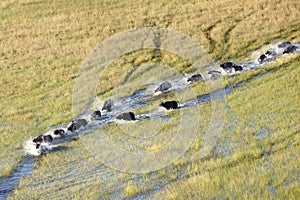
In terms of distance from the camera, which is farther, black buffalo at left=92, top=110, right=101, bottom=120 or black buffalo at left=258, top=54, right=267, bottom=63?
black buffalo at left=258, top=54, right=267, bottom=63

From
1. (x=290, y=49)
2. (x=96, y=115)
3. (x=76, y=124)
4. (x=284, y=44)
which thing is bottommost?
(x=284, y=44)

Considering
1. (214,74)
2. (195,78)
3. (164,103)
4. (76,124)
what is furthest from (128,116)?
(214,74)

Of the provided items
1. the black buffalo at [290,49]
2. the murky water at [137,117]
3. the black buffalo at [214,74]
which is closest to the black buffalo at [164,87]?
the murky water at [137,117]

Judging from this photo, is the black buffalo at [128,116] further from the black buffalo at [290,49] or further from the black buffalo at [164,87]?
the black buffalo at [290,49]

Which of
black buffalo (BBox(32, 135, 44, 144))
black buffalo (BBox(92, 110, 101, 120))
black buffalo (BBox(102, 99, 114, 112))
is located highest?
black buffalo (BBox(32, 135, 44, 144))

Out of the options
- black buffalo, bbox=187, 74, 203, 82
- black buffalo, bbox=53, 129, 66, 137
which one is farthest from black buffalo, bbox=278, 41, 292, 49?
black buffalo, bbox=53, 129, 66, 137

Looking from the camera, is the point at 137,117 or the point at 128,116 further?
the point at 137,117

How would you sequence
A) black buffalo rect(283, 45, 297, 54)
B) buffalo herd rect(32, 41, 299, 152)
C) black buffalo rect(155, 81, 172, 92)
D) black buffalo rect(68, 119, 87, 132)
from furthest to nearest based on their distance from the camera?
black buffalo rect(283, 45, 297, 54)
black buffalo rect(155, 81, 172, 92)
black buffalo rect(68, 119, 87, 132)
buffalo herd rect(32, 41, 299, 152)

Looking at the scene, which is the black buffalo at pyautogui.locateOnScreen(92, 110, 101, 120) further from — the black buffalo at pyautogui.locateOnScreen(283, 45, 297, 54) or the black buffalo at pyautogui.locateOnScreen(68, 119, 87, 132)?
the black buffalo at pyautogui.locateOnScreen(283, 45, 297, 54)

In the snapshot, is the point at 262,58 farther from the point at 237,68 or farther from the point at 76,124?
the point at 76,124
